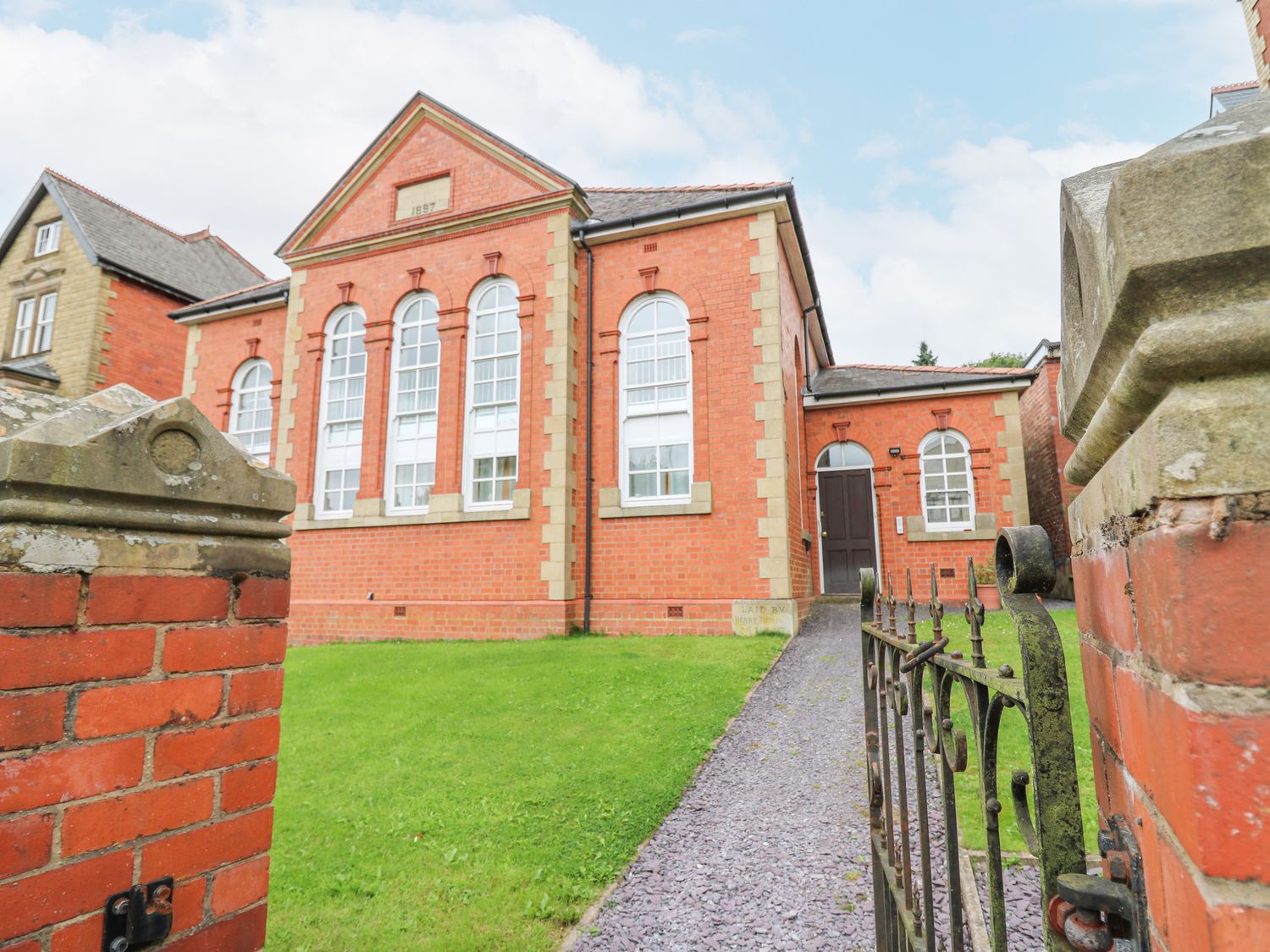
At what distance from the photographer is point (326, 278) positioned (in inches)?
500

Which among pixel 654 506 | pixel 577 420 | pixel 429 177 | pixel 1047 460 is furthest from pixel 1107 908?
pixel 1047 460

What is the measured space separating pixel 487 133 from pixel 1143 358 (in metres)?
12.8

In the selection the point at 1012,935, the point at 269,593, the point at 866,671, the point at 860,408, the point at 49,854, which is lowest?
the point at 1012,935

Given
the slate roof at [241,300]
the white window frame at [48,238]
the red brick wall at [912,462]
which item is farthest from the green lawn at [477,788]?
the white window frame at [48,238]

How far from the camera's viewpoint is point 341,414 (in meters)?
12.4

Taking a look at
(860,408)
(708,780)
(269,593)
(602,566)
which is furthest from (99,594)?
(860,408)

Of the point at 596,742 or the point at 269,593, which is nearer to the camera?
the point at 269,593

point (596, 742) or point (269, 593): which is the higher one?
point (269, 593)

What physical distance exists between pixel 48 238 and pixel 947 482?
23730 millimetres

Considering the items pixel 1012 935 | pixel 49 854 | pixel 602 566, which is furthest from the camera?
pixel 602 566

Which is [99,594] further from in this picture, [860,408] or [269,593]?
[860,408]

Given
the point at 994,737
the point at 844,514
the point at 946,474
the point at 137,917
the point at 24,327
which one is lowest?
the point at 137,917

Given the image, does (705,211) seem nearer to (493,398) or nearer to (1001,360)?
(493,398)

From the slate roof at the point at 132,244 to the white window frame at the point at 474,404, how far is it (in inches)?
506
